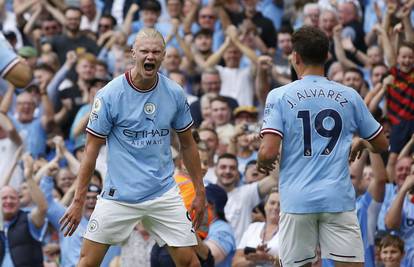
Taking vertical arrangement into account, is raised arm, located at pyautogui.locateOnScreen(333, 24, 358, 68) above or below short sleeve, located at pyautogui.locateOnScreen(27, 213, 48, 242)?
above

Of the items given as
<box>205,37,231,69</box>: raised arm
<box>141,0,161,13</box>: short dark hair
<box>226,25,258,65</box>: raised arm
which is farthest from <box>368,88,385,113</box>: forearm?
<box>141,0,161,13</box>: short dark hair

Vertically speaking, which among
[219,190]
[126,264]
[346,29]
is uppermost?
[346,29]

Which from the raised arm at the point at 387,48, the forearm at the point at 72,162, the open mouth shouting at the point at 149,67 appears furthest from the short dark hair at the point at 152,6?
the open mouth shouting at the point at 149,67

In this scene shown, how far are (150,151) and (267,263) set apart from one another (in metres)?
2.88

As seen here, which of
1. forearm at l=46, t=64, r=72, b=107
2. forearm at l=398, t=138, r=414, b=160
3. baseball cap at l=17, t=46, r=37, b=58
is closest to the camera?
forearm at l=398, t=138, r=414, b=160

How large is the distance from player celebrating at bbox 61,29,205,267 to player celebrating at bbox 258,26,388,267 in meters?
1.05

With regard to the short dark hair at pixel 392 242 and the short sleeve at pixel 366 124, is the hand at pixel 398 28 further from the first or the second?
the short sleeve at pixel 366 124

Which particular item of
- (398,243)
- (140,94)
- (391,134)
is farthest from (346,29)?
(140,94)

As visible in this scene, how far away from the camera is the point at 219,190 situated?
12305 mm

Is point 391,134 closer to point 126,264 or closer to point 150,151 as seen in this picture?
point 126,264

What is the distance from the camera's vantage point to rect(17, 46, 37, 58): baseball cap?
19766 mm

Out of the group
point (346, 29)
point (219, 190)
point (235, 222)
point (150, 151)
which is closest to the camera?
point (150, 151)

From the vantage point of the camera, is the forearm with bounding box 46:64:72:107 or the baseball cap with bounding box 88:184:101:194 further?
the forearm with bounding box 46:64:72:107

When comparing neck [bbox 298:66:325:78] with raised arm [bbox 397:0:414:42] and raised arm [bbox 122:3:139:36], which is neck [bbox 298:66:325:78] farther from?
raised arm [bbox 122:3:139:36]
